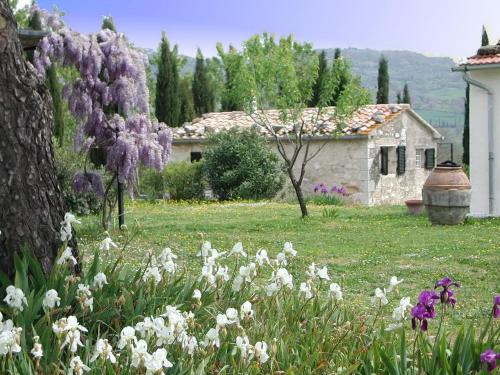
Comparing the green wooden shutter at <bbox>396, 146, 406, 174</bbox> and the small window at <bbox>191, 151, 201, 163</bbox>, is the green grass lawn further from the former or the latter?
the small window at <bbox>191, 151, 201, 163</bbox>

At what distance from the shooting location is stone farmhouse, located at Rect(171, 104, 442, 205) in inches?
999

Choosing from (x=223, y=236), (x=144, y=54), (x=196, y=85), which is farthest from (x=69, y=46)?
(x=196, y=85)

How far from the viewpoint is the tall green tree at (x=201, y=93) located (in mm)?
35719

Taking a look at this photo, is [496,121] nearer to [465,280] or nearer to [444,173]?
[444,173]

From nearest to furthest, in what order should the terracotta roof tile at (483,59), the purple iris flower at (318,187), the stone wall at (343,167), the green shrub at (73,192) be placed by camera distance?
the terracotta roof tile at (483,59) < the green shrub at (73,192) < the purple iris flower at (318,187) < the stone wall at (343,167)

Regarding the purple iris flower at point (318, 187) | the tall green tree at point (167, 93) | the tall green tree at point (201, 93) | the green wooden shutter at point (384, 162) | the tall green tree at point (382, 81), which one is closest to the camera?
the purple iris flower at point (318, 187)

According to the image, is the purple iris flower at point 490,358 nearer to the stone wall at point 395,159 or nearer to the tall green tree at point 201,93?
the stone wall at point 395,159

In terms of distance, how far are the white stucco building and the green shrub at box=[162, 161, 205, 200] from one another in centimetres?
1075

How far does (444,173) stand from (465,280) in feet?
24.4

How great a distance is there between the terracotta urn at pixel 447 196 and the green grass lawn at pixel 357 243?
0.36 meters

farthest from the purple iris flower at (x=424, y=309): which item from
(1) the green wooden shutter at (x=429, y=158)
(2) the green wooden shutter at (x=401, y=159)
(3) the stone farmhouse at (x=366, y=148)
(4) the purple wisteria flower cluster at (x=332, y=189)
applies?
(1) the green wooden shutter at (x=429, y=158)

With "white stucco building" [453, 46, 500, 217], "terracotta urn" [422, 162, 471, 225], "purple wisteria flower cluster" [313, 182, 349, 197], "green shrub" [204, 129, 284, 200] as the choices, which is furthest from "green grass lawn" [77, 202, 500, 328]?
"green shrub" [204, 129, 284, 200]

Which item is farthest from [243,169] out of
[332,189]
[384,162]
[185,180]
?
[384,162]

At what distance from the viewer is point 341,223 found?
1555 cm
